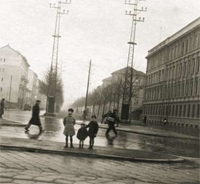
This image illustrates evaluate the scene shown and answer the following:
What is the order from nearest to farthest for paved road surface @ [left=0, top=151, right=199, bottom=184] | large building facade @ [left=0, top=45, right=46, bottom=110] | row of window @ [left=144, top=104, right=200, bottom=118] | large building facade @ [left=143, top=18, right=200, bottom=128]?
paved road surface @ [left=0, top=151, right=199, bottom=184]
row of window @ [left=144, top=104, right=200, bottom=118]
large building facade @ [left=143, top=18, right=200, bottom=128]
large building facade @ [left=0, top=45, right=46, bottom=110]

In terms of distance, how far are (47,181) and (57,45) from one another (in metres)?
43.4

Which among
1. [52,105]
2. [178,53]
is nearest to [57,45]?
[52,105]

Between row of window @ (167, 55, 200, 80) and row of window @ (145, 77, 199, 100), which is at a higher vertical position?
row of window @ (167, 55, 200, 80)

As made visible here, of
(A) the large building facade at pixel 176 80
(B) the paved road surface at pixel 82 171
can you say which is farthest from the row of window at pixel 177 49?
(B) the paved road surface at pixel 82 171

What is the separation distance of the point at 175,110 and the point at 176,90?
10.6 feet

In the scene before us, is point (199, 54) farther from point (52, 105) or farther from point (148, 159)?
point (148, 159)

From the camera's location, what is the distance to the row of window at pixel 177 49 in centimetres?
5539

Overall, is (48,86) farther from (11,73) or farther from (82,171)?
(11,73)

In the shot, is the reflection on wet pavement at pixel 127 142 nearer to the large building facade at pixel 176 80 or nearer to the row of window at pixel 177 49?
the large building facade at pixel 176 80

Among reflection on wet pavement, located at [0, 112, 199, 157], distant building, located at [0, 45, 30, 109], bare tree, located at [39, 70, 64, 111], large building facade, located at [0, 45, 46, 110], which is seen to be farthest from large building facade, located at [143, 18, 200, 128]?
distant building, located at [0, 45, 30, 109]

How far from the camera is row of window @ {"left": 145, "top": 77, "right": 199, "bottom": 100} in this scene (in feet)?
173

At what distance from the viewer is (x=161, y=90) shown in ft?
234

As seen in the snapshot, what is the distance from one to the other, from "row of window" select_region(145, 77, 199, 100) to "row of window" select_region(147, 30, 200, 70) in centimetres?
474

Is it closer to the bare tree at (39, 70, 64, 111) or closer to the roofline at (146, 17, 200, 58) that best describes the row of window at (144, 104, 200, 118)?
the roofline at (146, 17, 200, 58)
